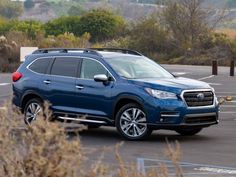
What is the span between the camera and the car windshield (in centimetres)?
1443

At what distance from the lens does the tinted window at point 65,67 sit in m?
14.9

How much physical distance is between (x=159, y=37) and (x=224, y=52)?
5.75 m

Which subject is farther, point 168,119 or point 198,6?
point 198,6

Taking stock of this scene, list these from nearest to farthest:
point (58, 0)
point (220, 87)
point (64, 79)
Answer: point (64, 79) → point (220, 87) → point (58, 0)

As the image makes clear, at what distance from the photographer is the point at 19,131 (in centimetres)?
577

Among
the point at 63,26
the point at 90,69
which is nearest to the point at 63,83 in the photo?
the point at 90,69

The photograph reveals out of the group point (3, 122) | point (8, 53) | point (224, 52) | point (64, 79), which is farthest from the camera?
point (224, 52)

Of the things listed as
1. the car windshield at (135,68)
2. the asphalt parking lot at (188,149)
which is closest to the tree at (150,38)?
the asphalt parking lot at (188,149)

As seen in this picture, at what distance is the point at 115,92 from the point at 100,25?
164 ft

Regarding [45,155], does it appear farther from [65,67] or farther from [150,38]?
[150,38]

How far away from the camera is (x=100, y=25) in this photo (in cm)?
6362

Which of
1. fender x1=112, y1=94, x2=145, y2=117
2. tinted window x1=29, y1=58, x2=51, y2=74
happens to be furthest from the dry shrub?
tinted window x1=29, y1=58, x2=51, y2=74

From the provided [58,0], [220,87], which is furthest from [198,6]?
[58,0]

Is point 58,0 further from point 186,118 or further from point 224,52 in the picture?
point 186,118
